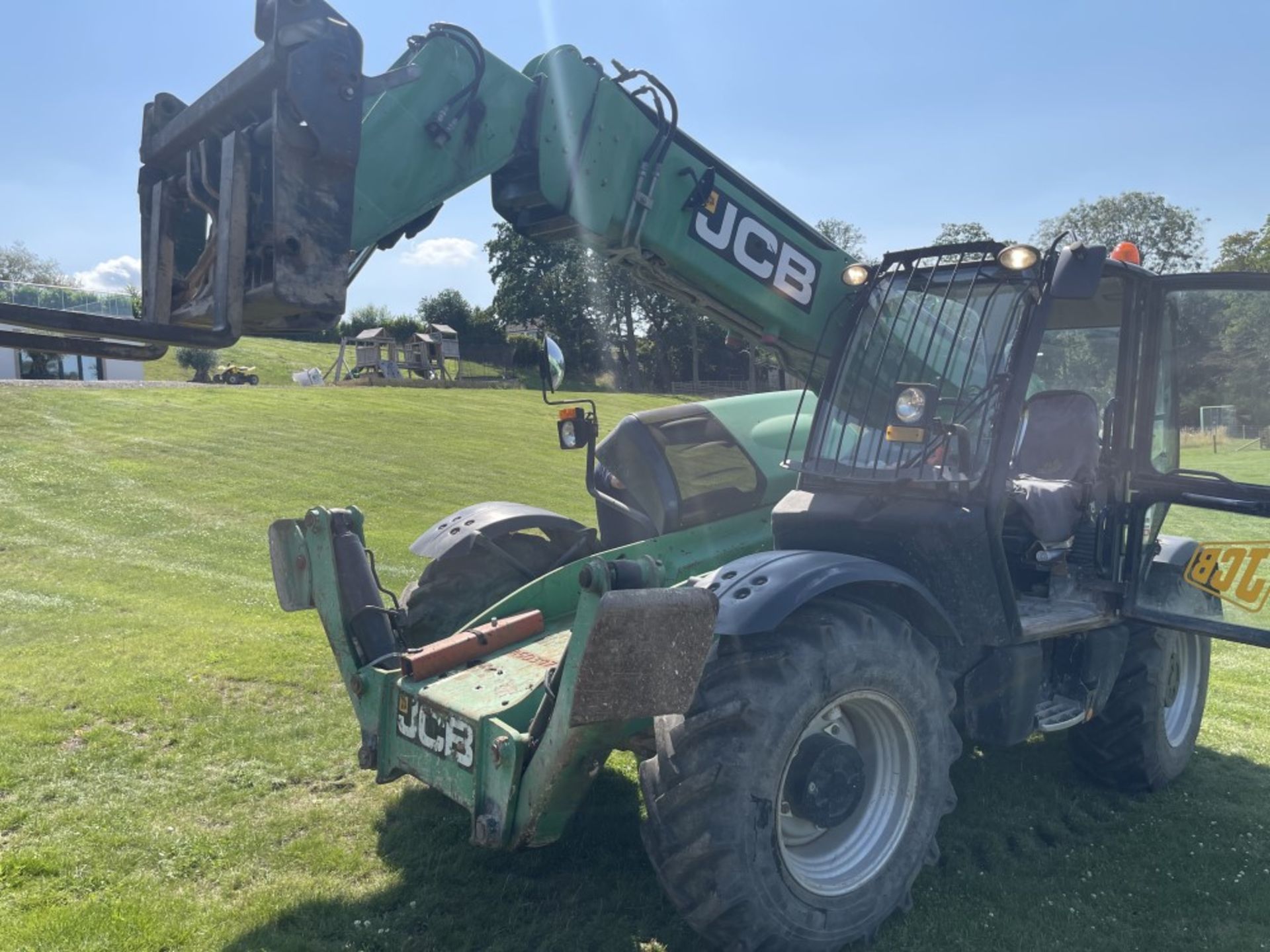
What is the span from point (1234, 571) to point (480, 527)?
142 inches

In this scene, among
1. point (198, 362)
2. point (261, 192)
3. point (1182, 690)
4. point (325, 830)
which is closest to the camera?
point (261, 192)

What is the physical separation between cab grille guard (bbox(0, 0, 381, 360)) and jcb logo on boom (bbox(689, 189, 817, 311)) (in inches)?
66.7

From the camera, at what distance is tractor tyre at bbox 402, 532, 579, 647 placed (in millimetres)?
4723

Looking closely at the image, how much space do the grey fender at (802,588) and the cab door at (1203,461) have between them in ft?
4.32

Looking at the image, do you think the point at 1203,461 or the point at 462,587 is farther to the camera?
the point at 462,587

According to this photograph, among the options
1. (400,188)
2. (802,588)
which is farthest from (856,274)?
(400,188)

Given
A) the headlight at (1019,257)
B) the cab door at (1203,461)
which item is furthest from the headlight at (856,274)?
the cab door at (1203,461)

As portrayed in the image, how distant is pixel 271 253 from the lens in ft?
9.17

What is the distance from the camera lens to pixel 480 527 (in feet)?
16.0

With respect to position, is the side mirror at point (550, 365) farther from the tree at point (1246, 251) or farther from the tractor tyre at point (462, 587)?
the tree at point (1246, 251)

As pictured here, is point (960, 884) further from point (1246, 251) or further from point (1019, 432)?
point (1246, 251)

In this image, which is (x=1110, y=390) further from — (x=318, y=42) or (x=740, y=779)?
(x=318, y=42)

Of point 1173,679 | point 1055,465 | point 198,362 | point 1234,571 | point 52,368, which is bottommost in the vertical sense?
point 1173,679

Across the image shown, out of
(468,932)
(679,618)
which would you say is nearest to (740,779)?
(679,618)
